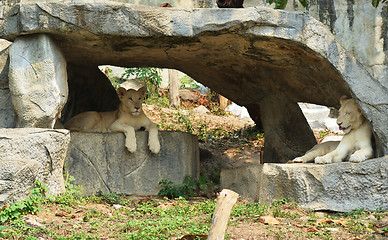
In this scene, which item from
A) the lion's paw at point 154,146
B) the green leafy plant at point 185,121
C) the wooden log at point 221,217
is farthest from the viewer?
the green leafy plant at point 185,121

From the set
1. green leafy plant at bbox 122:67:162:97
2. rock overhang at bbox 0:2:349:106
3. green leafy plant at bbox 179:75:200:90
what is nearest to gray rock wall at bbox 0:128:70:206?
rock overhang at bbox 0:2:349:106

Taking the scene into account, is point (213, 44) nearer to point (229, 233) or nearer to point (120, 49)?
point (120, 49)

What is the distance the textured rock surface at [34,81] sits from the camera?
7.07 meters

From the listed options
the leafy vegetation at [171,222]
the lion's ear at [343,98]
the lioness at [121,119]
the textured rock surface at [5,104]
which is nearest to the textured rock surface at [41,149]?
the leafy vegetation at [171,222]

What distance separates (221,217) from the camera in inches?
167

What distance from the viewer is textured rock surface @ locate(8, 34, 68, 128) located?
23.2 feet

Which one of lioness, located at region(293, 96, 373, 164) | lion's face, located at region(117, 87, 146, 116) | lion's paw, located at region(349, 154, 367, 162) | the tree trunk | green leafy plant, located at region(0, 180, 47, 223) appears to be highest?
the tree trunk

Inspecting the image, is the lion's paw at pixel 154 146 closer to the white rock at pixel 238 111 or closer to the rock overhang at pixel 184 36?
the rock overhang at pixel 184 36

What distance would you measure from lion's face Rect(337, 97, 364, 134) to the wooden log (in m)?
3.67

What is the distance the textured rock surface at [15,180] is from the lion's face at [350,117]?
13.9ft

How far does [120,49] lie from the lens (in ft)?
26.2

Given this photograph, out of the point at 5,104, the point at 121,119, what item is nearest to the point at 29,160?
the point at 5,104

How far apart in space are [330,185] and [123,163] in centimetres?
309

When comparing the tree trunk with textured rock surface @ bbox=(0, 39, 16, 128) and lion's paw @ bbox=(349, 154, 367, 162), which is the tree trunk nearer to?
textured rock surface @ bbox=(0, 39, 16, 128)
